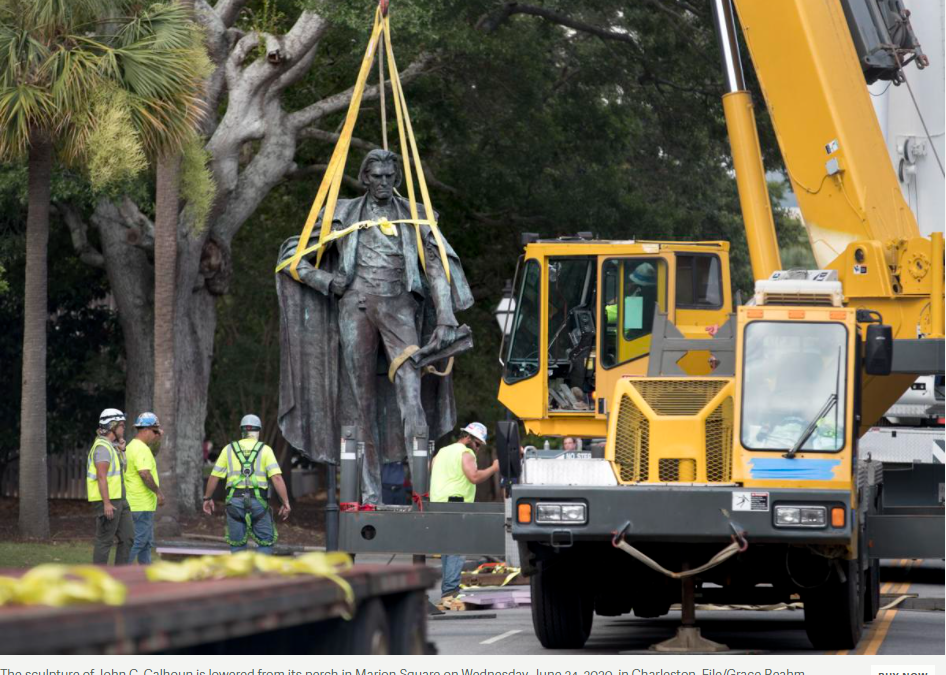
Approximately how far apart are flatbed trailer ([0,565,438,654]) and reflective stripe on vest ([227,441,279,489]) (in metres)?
7.71

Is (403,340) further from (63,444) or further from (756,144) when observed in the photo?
(63,444)

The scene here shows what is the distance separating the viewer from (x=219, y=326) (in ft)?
116

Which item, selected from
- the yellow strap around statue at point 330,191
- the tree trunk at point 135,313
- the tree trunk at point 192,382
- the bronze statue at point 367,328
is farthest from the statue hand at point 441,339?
the tree trunk at point 135,313

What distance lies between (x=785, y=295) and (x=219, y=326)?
24793 millimetres

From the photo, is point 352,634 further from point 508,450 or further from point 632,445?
point 632,445

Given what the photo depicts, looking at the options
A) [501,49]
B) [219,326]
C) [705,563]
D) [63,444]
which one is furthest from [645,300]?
[219,326]

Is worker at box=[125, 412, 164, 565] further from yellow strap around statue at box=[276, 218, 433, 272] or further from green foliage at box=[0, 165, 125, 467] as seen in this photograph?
green foliage at box=[0, 165, 125, 467]

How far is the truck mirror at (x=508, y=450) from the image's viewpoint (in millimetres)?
11484

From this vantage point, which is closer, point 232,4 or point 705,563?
point 705,563

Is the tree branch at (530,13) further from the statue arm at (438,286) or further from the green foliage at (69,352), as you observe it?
the statue arm at (438,286)

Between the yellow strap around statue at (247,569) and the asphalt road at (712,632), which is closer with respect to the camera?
the yellow strap around statue at (247,569)

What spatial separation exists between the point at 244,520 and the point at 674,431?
5.03m

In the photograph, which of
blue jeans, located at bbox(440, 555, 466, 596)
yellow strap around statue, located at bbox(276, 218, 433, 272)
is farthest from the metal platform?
blue jeans, located at bbox(440, 555, 466, 596)

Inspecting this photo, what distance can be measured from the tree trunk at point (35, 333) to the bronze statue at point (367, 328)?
324 inches
